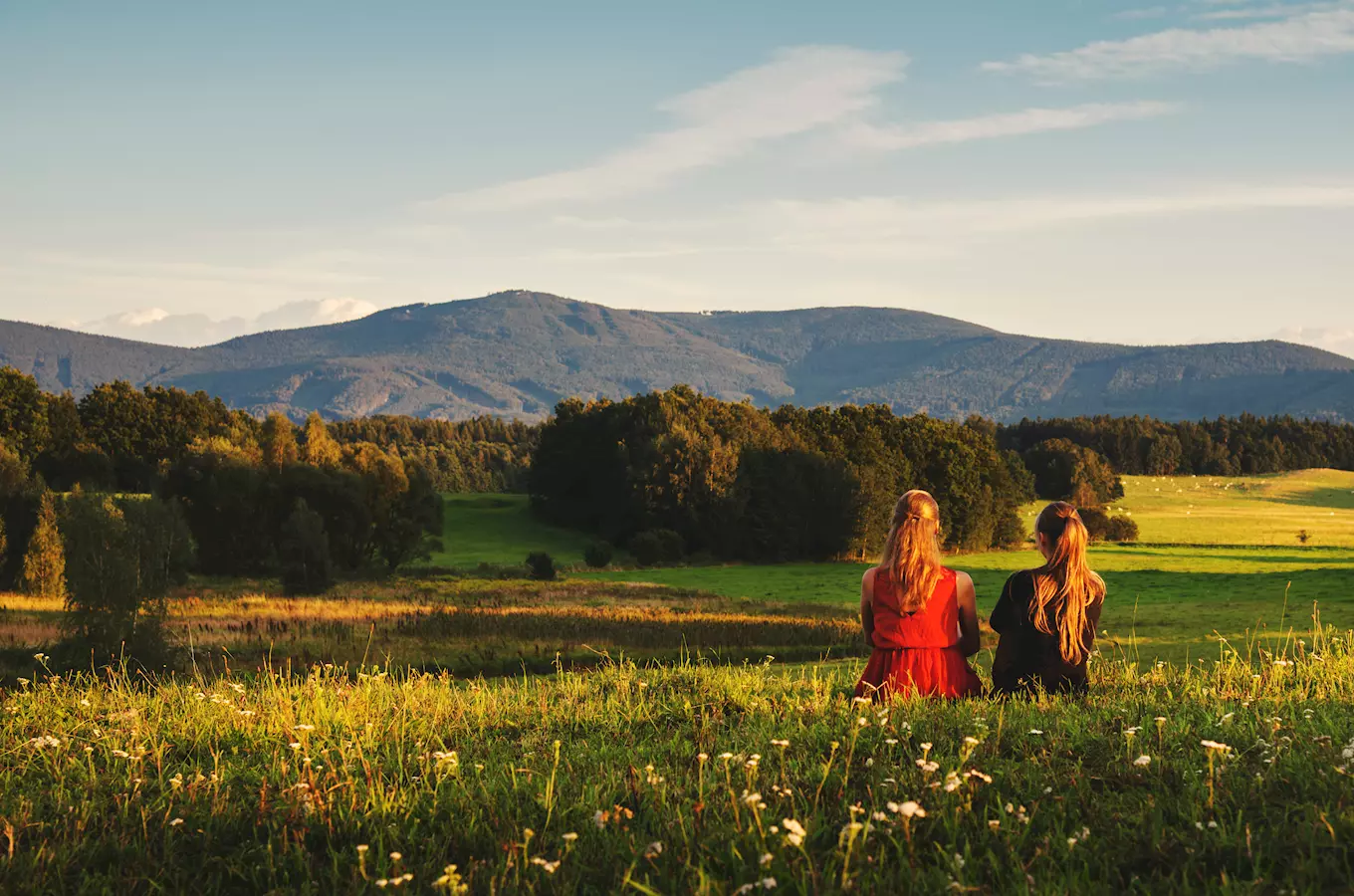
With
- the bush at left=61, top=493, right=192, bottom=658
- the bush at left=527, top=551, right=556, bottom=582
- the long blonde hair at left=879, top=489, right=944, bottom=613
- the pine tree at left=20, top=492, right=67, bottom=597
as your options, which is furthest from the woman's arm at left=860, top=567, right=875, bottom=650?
the bush at left=527, top=551, right=556, bottom=582

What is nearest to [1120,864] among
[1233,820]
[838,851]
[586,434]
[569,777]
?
[1233,820]

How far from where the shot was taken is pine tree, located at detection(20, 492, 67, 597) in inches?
1553

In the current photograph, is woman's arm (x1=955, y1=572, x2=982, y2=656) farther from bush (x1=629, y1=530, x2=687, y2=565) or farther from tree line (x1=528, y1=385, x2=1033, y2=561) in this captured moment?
tree line (x1=528, y1=385, x2=1033, y2=561)

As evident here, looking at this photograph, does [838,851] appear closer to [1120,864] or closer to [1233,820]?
[1120,864]

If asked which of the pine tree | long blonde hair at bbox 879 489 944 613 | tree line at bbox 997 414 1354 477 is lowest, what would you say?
the pine tree

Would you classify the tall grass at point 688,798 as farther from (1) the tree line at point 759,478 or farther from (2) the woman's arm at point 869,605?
(1) the tree line at point 759,478

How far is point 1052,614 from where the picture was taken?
7.43 meters

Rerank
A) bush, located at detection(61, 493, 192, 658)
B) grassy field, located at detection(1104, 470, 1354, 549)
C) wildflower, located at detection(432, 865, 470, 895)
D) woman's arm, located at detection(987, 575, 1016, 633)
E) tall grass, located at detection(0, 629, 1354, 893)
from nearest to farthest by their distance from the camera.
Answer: wildflower, located at detection(432, 865, 470, 895) < tall grass, located at detection(0, 629, 1354, 893) < woman's arm, located at detection(987, 575, 1016, 633) < bush, located at detection(61, 493, 192, 658) < grassy field, located at detection(1104, 470, 1354, 549)

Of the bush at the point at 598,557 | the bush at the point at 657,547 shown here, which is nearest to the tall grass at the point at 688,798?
the bush at the point at 598,557

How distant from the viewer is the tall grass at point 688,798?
391 cm

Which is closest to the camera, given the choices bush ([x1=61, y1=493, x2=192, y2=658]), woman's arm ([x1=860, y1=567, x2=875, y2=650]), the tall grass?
the tall grass

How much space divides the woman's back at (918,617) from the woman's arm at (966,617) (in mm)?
39

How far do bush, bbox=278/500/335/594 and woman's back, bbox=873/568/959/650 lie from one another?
126ft

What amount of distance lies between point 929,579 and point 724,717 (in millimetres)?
1691
